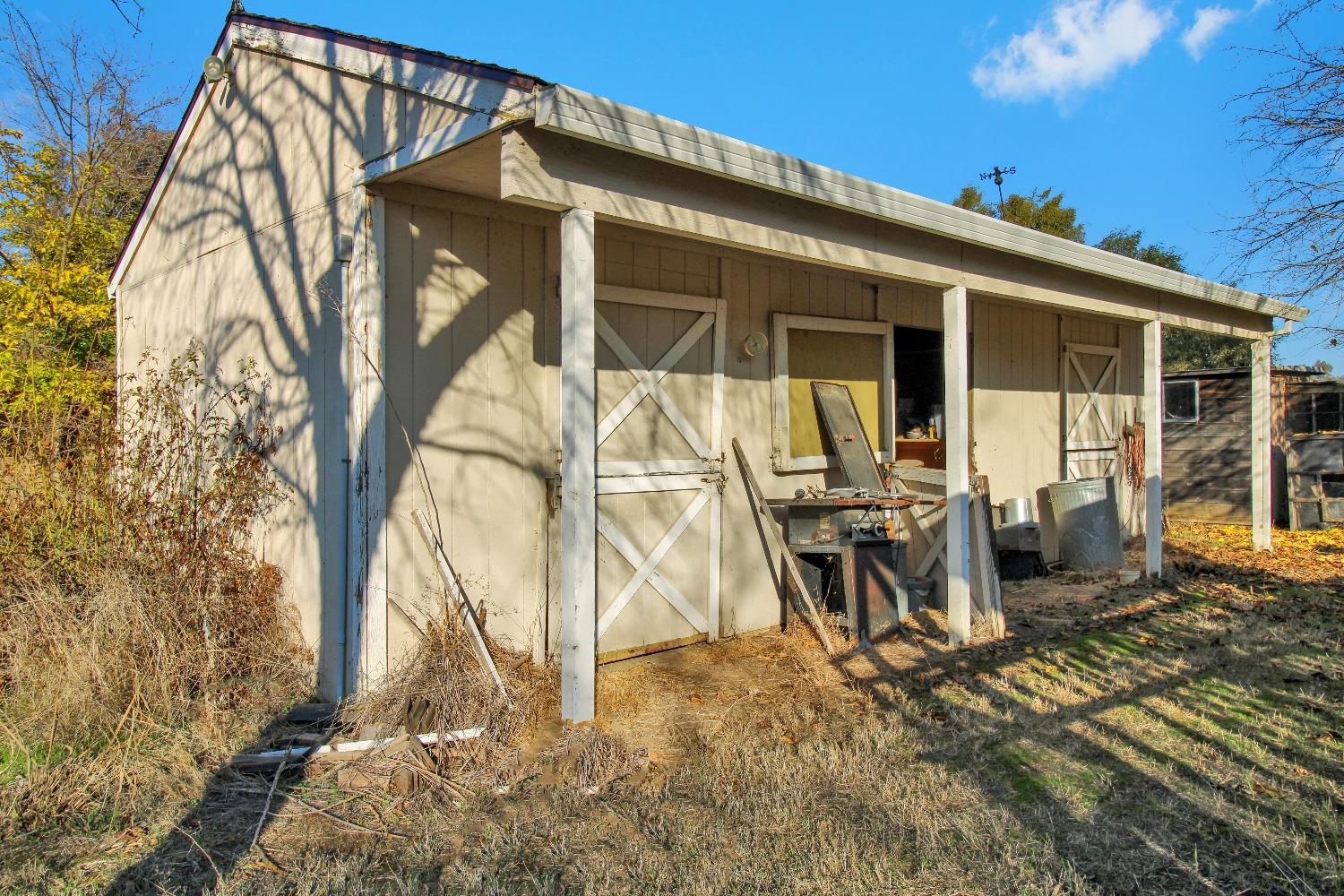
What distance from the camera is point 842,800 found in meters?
3.40

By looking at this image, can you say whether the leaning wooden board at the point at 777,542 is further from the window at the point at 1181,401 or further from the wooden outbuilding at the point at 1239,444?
the window at the point at 1181,401

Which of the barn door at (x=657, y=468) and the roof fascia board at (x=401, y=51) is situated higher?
the roof fascia board at (x=401, y=51)

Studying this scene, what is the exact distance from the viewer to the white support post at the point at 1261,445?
977cm

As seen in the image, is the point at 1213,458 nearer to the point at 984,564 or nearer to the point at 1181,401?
the point at 1181,401

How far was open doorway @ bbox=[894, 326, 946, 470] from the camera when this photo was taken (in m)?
8.23

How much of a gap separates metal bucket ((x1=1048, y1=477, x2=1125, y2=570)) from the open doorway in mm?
1395

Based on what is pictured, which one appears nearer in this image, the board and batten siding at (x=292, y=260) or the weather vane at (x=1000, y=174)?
the board and batten siding at (x=292, y=260)

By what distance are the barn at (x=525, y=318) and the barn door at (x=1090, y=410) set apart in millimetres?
2658

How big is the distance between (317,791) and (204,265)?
4.05 metres

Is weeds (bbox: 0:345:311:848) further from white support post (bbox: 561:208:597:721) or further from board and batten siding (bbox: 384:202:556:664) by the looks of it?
white support post (bbox: 561:208:597:721)

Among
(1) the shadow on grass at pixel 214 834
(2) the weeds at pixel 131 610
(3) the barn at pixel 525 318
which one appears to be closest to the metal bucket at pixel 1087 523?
(3) the barn at pixel 525 318

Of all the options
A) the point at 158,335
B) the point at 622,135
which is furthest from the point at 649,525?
the point at 158,335

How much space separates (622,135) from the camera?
381cm

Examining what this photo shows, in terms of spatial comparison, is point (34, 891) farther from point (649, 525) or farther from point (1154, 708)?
point (1154, 708)
